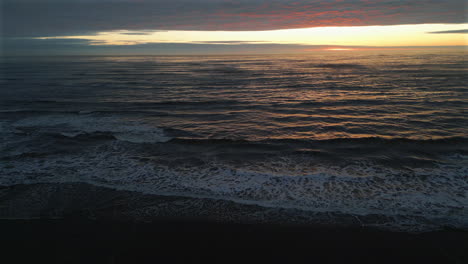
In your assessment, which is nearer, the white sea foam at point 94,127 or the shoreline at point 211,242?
the shoreline at point 211,242

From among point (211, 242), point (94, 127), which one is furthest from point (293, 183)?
point (94, 127)

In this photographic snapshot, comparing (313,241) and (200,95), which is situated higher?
(200,95)

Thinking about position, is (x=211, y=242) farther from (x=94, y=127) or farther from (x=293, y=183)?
(x=94, y=127)

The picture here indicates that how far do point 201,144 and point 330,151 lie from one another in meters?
5.52

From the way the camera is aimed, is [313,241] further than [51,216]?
No

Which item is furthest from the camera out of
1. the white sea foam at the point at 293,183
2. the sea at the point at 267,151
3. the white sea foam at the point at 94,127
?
the white sea foam at the point at 94,127

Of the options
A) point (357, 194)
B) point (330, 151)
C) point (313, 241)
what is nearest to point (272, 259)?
point (313, 241)

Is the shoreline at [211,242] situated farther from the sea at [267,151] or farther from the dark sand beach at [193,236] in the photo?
the sea at [267,151]

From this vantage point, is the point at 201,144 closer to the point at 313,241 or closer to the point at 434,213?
the point at 313,241

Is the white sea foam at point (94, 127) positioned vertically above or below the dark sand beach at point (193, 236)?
above

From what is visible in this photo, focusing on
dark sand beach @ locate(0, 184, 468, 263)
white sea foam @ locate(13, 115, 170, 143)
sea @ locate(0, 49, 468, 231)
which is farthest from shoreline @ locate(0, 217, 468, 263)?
white sea foam @ locate(13, 115, 170, 143)

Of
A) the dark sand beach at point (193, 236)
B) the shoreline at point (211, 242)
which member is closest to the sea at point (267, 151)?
the dark sand beach at point (193, 236)

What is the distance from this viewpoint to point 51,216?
6.45 m

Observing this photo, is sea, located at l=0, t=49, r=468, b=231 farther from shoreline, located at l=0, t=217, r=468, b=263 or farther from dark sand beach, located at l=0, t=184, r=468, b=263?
shoreline, located at l=0, t=217, r=468, b=263
